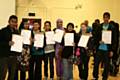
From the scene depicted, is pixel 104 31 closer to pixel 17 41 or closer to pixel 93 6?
pixel 17 41

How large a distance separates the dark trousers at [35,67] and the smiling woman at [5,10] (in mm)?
2619

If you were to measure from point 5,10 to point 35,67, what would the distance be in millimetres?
2968

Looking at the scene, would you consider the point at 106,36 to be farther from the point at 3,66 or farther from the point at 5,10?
the point at 5,10

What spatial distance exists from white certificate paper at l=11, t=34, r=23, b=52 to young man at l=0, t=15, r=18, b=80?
0.29 ft

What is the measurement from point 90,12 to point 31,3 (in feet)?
10.3

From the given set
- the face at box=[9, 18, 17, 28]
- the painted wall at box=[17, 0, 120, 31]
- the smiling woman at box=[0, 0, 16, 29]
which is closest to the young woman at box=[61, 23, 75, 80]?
the face at box=[9, 18, 17, 28]

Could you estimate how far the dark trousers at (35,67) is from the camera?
7.57 meters

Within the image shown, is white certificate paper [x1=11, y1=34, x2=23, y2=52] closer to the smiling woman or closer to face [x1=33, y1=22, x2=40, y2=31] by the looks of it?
face [x1=33, y1=22, x2=40, y2=31]

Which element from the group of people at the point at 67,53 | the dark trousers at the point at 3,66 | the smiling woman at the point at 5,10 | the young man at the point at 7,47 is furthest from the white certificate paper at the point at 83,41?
the smiling woman at the point at 5,10

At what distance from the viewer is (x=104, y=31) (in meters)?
7.36

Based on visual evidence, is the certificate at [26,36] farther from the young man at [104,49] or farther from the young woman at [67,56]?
the young man at [104,49]

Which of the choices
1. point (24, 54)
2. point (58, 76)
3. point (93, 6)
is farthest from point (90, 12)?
point (24, 54)

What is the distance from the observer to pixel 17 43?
260 inches

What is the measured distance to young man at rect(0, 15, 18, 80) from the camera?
6395 mm
